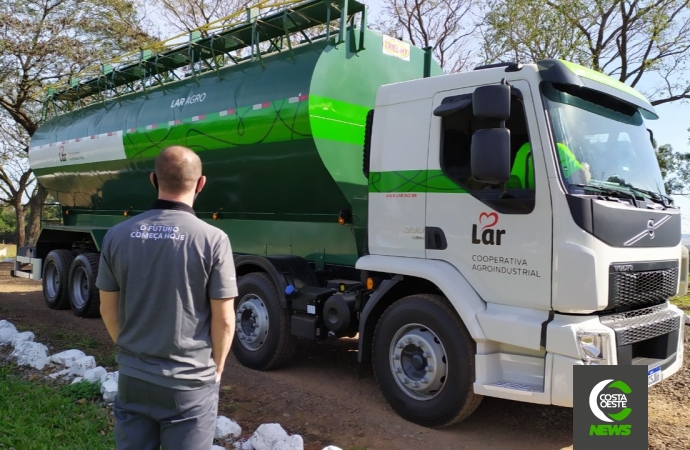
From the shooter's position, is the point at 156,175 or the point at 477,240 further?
the point at 477,240

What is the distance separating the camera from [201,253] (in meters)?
2.32

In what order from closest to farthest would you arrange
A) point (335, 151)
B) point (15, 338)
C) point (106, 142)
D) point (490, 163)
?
1. point (490, 163)
2. point (335, 151)
3. point (15, 338)
4. point (106, 142)

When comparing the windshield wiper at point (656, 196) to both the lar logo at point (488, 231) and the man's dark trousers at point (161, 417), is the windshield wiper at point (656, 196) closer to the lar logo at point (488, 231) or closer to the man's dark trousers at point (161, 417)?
the lar logo at point (488, 231)

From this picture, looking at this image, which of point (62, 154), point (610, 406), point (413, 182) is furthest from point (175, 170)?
point (62, 154)

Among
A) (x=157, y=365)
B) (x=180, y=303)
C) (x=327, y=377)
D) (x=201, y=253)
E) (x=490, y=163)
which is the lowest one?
(x=327, y=377)

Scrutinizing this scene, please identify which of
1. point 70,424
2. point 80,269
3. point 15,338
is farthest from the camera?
point 80,269

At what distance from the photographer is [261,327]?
5.95 metres

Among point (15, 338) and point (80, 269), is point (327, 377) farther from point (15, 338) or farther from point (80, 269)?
point (80, 269)

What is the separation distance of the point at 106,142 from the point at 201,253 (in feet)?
23.4

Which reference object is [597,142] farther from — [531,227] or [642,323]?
[642,323]

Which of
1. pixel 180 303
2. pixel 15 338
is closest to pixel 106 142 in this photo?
pixel 15 338

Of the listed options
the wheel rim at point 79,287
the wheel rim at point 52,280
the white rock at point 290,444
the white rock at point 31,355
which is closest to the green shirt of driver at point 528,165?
the white rock at point 290,444

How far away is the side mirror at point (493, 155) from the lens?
12.3 feet

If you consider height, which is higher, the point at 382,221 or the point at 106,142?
the point at 106,142
